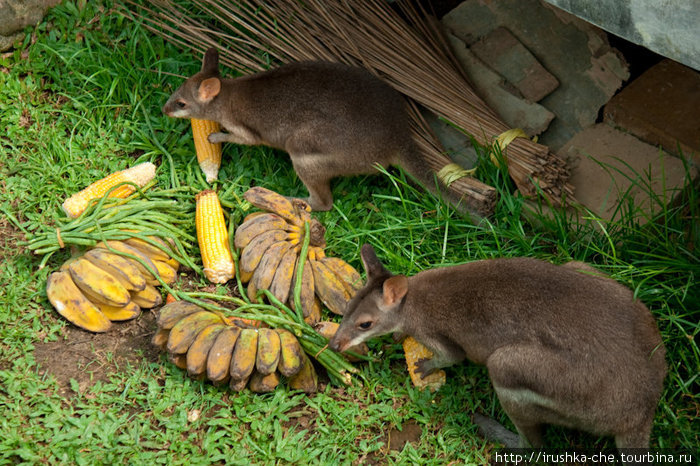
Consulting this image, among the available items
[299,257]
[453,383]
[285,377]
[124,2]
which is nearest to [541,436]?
[453,383]

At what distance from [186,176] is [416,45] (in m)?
2.34

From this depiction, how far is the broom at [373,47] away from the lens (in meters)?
5.96

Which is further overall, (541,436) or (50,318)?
(50,318)

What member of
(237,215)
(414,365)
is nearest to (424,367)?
(414,365)

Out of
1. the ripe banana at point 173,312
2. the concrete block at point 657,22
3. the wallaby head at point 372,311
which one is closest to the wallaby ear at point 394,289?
the wallaby head at point 372,311

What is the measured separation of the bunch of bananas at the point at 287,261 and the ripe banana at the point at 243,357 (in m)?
0.52

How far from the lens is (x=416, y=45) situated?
6574 mm

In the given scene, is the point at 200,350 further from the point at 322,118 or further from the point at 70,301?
the point at 322,118

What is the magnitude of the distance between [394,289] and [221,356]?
1.22m

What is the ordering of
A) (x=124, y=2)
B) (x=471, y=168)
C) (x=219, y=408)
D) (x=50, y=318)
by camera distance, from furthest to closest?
(x=124, y=2) < (x=471, y=168) < (x=50, y=318) < (x=219, y=408)

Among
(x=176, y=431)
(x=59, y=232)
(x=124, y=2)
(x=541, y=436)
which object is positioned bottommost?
(x=176, y=431)

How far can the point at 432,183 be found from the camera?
595 cm

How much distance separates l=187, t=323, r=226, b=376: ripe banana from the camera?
16.0ft

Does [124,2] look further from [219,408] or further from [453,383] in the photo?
[453,383]
